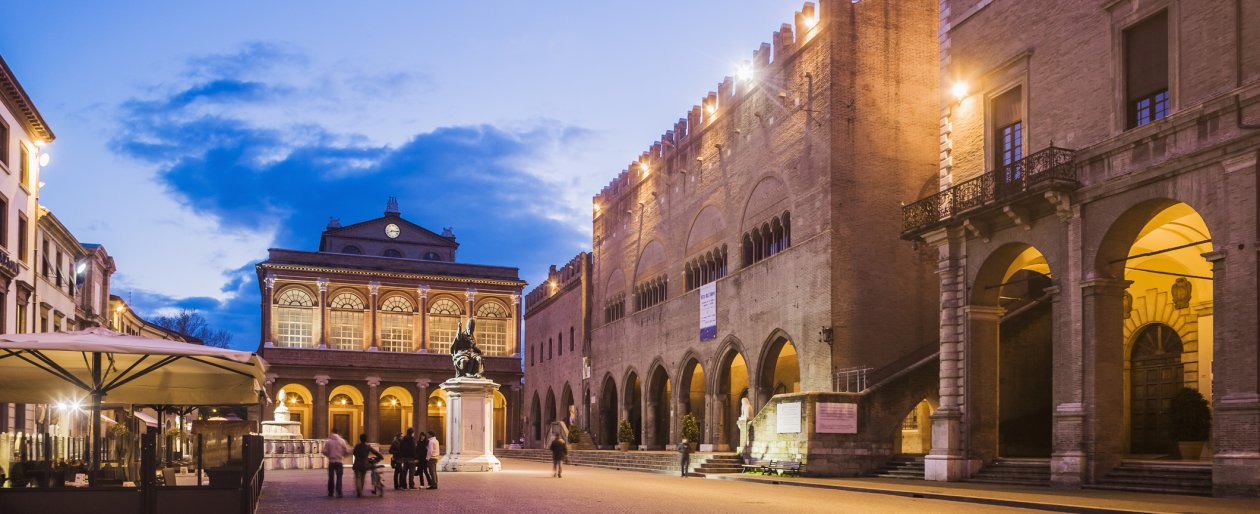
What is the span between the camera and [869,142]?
33344 mm

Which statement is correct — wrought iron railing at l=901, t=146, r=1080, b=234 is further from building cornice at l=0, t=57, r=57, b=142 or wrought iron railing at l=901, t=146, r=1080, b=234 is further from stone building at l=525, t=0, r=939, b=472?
building cornice at l=0, t=57, r=57, b=142

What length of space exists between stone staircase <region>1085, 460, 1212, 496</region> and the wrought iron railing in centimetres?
526

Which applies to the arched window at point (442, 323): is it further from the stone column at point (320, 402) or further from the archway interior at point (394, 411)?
the stone column at point (320, 402)

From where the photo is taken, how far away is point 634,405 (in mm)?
52469

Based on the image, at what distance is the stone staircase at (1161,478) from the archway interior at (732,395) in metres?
19.3

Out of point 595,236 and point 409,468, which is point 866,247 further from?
point 595,236

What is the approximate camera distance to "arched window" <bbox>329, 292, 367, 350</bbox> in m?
66.6

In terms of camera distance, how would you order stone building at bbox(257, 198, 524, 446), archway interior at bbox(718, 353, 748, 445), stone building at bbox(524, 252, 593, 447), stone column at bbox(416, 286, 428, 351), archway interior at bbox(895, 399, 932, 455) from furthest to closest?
stone column at bbox(416, 286, 428, 351) → stone building at bbox(257, 198, 524, 446) → stone building at bbox(524, 252, 593, 447) → archway interior at bbox(718, 353, 748, 445) → archway interior at bbox(895, 399, 932, 455)

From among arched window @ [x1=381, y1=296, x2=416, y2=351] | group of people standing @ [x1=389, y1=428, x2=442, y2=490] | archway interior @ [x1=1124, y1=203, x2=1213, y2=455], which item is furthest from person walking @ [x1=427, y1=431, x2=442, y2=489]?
arched window @ [x1=381, y1=296, x2=416, y2=351]

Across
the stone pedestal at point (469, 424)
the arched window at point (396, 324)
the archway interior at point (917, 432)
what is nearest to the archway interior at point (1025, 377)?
the archway interior at point (917, 432)

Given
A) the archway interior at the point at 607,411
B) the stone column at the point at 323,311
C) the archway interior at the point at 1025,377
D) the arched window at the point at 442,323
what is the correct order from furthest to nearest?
the arched window at the point at 442,323, the stone column at the point at 323,311, the archway interior at the point at 607,411, the archway interior at the point at 1025,377

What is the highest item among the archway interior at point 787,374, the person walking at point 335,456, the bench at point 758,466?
the archway interior at point 787,374

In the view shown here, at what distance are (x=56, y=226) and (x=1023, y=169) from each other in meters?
32.9

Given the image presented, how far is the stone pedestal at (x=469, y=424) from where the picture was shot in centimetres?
3095
